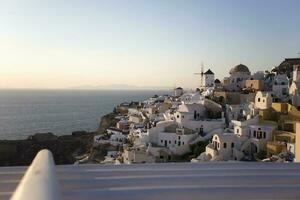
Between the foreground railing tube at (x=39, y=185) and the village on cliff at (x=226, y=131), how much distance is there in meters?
14.0

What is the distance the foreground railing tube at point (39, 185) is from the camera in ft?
6.15

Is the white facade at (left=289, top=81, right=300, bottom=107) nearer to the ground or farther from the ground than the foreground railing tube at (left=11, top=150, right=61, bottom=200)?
nearer to the ground

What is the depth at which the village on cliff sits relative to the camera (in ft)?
64.5

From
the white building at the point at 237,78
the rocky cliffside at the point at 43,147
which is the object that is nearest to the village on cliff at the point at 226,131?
the white building at the point at 237,78

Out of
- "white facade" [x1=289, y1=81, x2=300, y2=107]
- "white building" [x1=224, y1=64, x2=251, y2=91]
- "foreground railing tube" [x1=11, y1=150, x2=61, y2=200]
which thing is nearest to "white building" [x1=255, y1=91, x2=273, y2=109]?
"white facade" [x1=289, y1=81, x2=300, y2=107]

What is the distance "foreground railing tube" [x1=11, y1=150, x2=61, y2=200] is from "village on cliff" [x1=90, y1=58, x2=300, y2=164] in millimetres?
13984

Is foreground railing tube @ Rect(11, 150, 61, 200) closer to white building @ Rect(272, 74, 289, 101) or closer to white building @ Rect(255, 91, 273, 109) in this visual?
white building @ Rect(255, 91, 273, 109)

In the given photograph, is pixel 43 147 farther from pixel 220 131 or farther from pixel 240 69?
pixel 220 131

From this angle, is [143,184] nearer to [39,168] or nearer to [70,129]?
[39,168]

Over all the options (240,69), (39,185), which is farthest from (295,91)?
(39,185)

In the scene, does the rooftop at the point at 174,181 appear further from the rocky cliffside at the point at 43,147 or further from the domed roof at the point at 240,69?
the domed roof at the point at 240,69

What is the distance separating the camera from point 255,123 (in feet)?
72.0

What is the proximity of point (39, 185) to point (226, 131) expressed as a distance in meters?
21.4

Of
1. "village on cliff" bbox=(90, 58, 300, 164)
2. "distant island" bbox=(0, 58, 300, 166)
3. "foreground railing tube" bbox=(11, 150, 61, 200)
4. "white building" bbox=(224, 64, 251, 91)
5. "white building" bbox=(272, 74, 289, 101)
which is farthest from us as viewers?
"white building" bbox=(224, 64, 251, 91)
